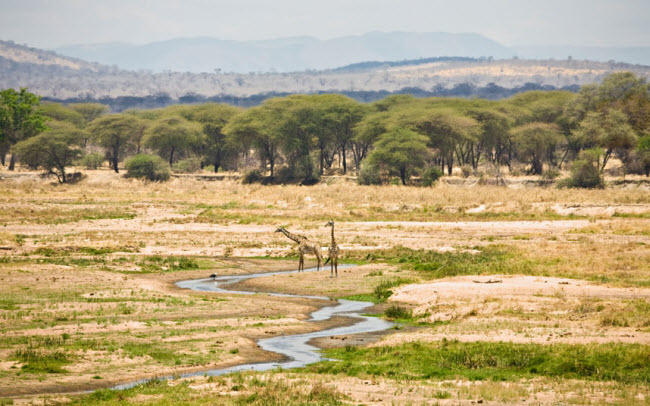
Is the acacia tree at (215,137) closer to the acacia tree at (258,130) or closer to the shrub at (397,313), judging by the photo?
the acacia tree at (258,130)

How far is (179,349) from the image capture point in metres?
22.9

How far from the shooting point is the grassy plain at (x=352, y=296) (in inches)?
738

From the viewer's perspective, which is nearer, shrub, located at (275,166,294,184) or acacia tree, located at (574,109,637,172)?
acacia tree, located at (574,109,637,172)

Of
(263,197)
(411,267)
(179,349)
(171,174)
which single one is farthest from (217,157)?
(179,349)

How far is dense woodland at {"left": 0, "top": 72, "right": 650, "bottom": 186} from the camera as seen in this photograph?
9700 centimetres

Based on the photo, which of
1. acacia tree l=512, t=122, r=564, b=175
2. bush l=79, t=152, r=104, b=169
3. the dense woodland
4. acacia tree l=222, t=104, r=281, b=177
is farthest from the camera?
bush l=79, t=152, r=104, b=169

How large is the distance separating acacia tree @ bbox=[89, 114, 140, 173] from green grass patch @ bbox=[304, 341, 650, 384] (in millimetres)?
94245

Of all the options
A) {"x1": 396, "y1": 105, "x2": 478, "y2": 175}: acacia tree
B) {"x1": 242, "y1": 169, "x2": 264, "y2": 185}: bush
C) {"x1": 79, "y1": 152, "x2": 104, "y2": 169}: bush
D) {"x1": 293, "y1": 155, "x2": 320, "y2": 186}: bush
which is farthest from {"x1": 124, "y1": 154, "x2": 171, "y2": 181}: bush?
{"x1": 396, "y1": 105, "x2": 478, "y2": 175}: acacia tree

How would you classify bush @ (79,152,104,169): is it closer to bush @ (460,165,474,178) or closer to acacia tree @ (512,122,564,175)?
bush @ (460,165,474,178)

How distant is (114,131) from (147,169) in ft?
36.6

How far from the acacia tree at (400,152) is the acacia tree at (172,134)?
2871 cm

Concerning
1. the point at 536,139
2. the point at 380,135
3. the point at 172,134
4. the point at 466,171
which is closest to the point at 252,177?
the point at 172,134

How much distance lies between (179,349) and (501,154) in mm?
101945

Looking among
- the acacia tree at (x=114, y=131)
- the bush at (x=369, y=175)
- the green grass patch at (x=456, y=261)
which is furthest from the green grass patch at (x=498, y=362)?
the acacia tree at (x=114, y=131)
